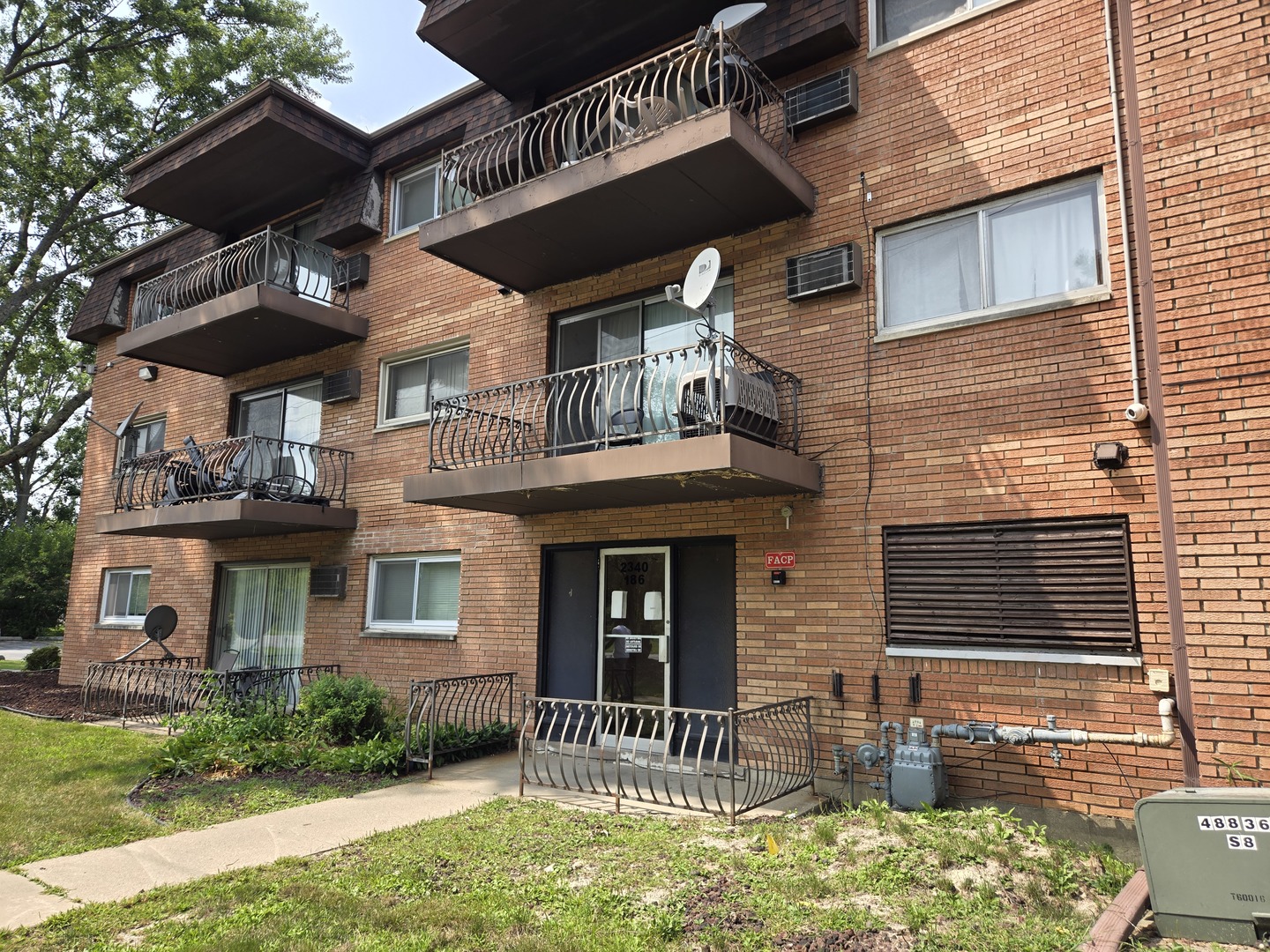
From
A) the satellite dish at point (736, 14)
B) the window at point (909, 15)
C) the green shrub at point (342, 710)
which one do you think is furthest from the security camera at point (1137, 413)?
the green shrub at point (342, 710)

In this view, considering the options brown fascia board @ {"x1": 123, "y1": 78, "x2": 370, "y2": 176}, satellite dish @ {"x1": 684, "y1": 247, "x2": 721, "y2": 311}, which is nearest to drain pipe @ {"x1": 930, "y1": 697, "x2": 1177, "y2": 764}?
satellite dish @ {"x1": 684, "y1": 247, "x2": 721, "y2": 311}

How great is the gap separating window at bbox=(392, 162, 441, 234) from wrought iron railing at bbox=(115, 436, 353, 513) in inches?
154

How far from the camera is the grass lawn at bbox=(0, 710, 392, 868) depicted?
21.2 feet

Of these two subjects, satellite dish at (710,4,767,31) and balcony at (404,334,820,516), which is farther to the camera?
satellite dish at (710,4,767,31)

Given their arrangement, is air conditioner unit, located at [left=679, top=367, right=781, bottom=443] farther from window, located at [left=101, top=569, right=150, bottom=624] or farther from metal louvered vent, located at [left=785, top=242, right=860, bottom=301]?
window, located at [left=101, top=569, right=150, bottom=624]

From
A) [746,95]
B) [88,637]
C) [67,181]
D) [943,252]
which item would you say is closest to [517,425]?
[746,95]

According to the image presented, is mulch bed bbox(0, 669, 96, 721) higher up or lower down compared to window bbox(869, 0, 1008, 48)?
lower down

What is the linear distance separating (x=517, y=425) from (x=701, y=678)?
12.9ft

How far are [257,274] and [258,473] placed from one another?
345 cm

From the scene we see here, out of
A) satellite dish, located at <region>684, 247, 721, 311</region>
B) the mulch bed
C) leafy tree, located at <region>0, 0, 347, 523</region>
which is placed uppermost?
leafy tree, located at <region>0, 0, 347, 523</region>

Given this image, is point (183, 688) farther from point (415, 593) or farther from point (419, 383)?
point (419, 383)

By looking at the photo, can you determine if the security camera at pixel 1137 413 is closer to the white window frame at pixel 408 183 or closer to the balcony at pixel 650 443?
the balcony at pixel 650 443

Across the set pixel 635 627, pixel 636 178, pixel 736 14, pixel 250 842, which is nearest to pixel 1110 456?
pixel 636 178

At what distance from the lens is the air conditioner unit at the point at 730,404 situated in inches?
285
